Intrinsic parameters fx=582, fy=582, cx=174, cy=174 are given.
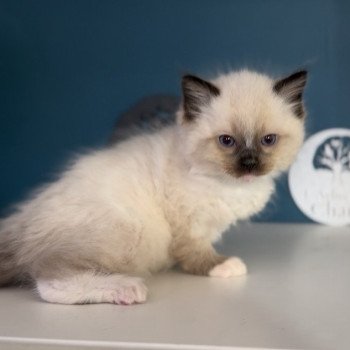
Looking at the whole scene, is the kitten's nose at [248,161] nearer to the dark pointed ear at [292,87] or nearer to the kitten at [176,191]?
the kitten at [176,191]

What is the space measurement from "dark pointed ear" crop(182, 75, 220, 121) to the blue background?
59 cm

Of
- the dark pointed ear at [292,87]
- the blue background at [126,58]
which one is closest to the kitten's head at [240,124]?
the dark pointed ear at [292,87]

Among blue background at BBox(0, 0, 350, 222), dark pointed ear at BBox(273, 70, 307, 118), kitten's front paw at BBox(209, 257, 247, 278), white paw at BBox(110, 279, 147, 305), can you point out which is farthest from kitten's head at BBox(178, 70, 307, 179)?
blue background at BBox(0, 0, 350, 222)

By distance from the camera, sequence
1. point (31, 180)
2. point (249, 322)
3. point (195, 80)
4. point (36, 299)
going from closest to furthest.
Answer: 1. point (249, 322)
2. point (36, 299)
3. point (195, 80)
4. point (31, 180)

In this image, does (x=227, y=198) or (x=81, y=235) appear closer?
(x=81, y=235)

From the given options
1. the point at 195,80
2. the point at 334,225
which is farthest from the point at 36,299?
the point at 334,225

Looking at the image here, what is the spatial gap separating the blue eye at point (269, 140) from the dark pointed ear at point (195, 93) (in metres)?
0.15

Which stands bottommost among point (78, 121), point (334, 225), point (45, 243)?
point (334, 225)

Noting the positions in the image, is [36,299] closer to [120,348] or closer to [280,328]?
[120,348]

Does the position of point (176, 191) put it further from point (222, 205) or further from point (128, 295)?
point (128, 295)

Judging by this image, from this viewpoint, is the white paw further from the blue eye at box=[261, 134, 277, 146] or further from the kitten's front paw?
the blue eye at box=[261, 134, 277, 146]

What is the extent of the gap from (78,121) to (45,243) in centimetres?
86

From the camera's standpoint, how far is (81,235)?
1.18 meters

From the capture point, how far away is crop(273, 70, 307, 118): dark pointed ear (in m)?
1.33
